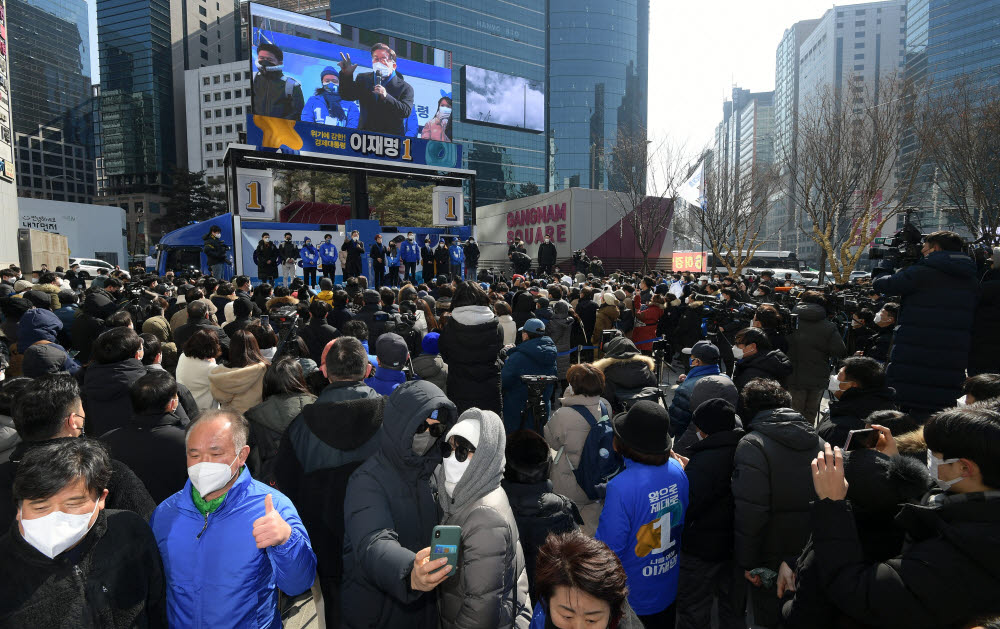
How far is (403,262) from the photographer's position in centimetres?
2009

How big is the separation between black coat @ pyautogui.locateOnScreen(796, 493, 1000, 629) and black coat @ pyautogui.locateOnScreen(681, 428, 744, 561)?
103 centimetres

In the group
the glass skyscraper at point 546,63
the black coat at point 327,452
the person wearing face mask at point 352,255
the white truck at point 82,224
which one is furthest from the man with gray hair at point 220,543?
the glass skyscraper at point 546,63

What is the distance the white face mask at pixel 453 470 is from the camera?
6.63 ft

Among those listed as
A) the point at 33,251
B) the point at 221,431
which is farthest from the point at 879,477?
the point at 33,251

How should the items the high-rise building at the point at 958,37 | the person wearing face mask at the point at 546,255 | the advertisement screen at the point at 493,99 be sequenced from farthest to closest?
1. the high-rise building at the point at 958,37
2. the advertisement screen at the point at 493,99
3. the person wearing face mask at the point at 546,255

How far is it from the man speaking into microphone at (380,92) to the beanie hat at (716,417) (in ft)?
79.4

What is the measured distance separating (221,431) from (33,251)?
33160 millimetres

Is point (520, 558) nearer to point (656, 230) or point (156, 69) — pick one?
point (656, 230)

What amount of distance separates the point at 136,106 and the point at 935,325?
11546cm

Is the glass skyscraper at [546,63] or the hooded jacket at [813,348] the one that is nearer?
the hooded jacket at [813,348]

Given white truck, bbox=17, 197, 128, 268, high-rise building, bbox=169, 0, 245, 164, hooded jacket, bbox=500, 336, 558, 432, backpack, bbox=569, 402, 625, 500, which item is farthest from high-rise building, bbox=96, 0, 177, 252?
backpack, bbox=569, 402, 625, 500

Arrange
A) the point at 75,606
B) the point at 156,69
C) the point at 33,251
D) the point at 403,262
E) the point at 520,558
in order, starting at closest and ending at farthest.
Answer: the point at 75,606 → the point at 520,558 → the point at 403,262 → the point at 33,251 → the point at 156,69

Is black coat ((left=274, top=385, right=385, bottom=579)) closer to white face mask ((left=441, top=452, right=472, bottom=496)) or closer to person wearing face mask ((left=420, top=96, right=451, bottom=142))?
white face mask ((left=441, top=452, right=472, bottom=496))

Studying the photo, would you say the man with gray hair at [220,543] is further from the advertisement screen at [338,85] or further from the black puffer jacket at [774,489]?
the advertisement screen at [338,85]
